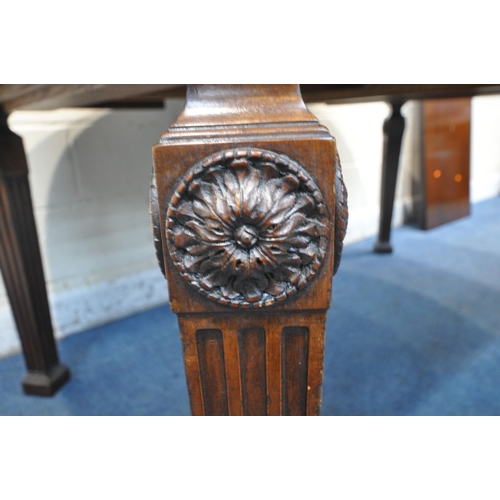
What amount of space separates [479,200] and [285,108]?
2.48 metres

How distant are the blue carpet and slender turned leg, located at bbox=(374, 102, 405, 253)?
0.61ft

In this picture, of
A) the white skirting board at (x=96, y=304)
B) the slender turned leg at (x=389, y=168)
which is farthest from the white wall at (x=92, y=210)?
the slender turned leg at (x=389, y=168)

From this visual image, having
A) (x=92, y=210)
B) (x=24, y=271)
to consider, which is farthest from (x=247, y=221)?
(x=92, y=210)

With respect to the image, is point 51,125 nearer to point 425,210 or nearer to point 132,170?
point 132,170

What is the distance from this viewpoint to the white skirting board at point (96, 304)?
1.06 metres

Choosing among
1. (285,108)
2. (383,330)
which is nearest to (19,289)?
(285,108)

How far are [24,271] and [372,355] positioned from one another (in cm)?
75

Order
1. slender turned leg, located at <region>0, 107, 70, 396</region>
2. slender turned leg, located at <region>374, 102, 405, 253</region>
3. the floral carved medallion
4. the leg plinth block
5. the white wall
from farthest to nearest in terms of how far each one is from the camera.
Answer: slender turned leg, located at <region>374, 102, 405, 253</region> < the white wall < the leg plinth block < slender turned leg, located at <region>0, 107, 70, 396</region> < the floral carved medallion

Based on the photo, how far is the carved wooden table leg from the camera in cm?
31

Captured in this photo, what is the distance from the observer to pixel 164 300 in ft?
4.24

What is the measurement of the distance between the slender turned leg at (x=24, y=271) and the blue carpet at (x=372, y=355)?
46mm

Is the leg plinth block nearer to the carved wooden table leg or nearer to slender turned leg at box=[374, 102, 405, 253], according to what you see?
the carved wooden table leg

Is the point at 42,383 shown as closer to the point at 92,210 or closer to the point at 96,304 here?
the point at 96,304

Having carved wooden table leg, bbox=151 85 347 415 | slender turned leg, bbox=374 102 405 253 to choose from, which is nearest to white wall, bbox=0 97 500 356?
slender turned leg, bbox=374 102 405 253
